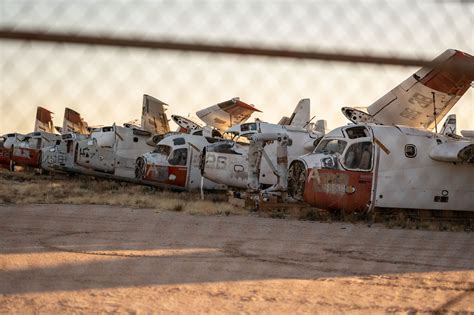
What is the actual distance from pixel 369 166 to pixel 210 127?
41.9 feet

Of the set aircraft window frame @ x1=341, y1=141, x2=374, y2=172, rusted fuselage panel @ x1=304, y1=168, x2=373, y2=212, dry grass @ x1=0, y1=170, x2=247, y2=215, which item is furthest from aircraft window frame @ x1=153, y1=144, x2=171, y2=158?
aircraft window frame @ x1=341, y1=141, x2=374, y2=172

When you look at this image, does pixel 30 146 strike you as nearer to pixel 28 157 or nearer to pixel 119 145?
pixel 28 157

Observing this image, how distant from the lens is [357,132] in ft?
49.2

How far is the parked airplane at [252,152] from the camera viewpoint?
755 inches

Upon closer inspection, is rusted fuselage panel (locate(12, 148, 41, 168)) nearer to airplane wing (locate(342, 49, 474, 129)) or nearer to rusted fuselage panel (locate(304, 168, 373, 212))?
airplane wing (locate(342, 49, 474, 129))

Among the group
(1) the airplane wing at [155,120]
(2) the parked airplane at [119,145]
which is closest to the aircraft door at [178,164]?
(2) the parked airplane at [119,145]

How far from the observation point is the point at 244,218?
612 inches

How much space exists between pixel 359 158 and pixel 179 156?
1032 cm

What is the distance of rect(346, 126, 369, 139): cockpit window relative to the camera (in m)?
14.9

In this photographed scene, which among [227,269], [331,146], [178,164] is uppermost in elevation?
[331,146]

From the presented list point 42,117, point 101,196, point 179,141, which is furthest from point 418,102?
point 101,196

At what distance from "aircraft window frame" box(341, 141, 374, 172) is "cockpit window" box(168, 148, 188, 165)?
10010 millimetres

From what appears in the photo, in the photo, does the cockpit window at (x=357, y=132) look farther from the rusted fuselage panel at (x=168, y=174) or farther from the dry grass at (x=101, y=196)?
the rusted fuselage panel at (x=168, y=174)

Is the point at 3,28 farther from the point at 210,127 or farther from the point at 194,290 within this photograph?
the point at 210,127
